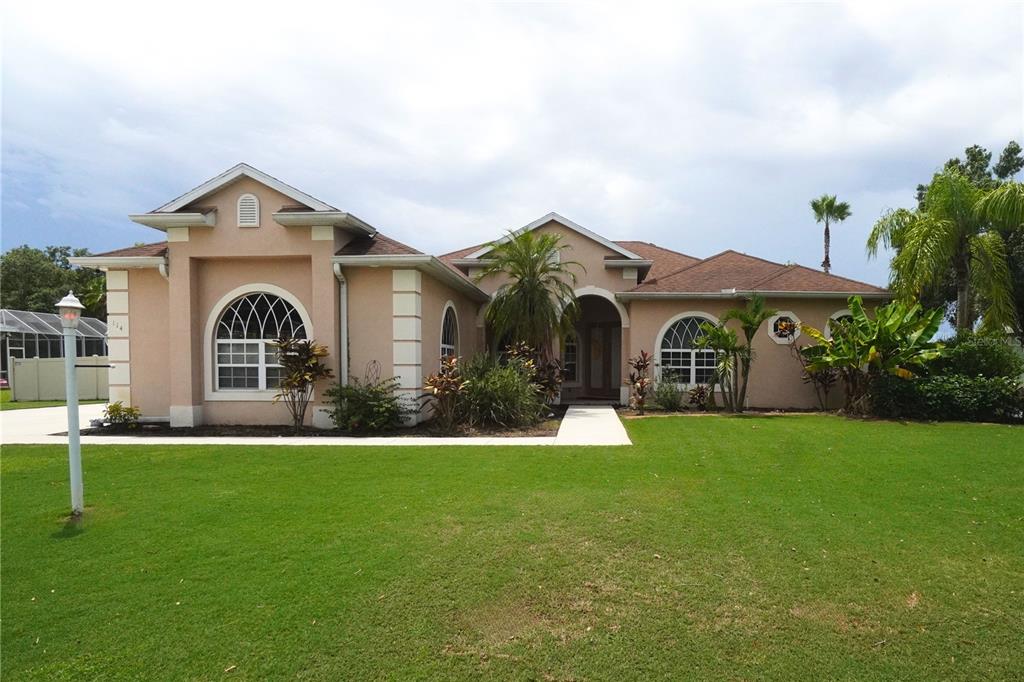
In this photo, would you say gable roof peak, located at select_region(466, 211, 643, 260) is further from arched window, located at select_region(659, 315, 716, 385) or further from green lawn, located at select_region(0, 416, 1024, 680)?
green lawn, located at select_region(0, 416, 1024, 680)

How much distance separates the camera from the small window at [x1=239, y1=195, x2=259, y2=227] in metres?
13.0

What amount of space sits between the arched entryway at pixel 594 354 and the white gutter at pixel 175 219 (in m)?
12.8

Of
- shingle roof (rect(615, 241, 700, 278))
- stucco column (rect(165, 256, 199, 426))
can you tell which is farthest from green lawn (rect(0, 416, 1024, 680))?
shingle roof (rect(615, 241, 700, 278))

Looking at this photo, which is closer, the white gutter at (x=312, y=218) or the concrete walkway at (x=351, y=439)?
the concrete walkway at (x=351, y=439)

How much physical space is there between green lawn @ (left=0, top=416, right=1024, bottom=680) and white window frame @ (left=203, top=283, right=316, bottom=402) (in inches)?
192

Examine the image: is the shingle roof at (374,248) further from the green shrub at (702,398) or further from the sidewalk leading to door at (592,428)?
the green shrub at (702,398)

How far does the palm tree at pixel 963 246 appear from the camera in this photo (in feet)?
49.4

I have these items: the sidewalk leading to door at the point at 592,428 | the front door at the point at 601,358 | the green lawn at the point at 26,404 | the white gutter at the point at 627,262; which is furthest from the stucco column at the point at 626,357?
the green lawn at the point at 26,404

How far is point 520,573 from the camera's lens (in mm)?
4961

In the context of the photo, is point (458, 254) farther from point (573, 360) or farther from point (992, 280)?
point (992, 280)

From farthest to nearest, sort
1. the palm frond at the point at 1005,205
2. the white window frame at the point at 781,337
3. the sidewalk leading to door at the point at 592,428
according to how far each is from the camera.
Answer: the white window frame at the point at 781,337
the palm frond at the point at 1005,205
the sidewalk leading to door at the point at 592,428

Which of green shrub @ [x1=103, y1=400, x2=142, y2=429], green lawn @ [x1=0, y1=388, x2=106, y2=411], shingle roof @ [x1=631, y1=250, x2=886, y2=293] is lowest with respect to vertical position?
green lawn @ [x1=0, y1=388, x2=106, y2=411]

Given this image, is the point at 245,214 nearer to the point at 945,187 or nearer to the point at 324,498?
the point at 324,498

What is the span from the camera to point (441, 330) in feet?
50.6
